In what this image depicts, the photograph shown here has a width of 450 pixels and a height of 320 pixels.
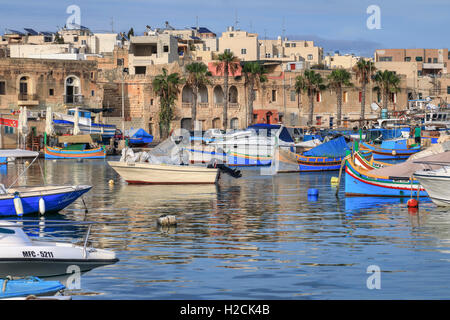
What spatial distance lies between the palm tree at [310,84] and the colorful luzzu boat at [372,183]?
63.8 meters

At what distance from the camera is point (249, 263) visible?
2052 cm

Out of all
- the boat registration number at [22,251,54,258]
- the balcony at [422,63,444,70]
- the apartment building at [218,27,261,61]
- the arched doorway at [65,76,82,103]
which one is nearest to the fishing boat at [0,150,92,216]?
the boat registration number at [22,251,54,258]

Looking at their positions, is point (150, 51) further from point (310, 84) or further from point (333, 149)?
point (333, 149)

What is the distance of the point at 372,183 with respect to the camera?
3556 cm

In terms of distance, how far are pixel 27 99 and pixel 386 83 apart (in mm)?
47156

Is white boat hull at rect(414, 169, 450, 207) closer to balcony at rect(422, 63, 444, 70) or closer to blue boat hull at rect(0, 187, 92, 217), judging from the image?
blue boat hull at rect(0, 187, 92, 217)

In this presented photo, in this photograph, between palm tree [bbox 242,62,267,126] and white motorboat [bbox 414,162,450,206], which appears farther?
palm tree [bbox 242,62,267,126]

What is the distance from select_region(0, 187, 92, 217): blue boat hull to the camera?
2811 cm

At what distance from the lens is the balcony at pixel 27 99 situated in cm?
8681

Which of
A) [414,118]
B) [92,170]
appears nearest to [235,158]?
[92,170]

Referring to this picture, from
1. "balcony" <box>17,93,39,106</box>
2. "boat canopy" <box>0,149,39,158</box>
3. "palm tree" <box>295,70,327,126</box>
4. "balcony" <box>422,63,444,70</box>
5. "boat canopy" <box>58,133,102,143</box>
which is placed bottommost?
"boat canopy" <box>58,133,102,143</box>

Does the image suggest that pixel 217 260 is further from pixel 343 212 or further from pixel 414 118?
pixel 414 118

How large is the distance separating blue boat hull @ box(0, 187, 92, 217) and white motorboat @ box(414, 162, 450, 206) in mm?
12572

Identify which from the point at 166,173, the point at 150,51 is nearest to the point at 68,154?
the point at 166,173
